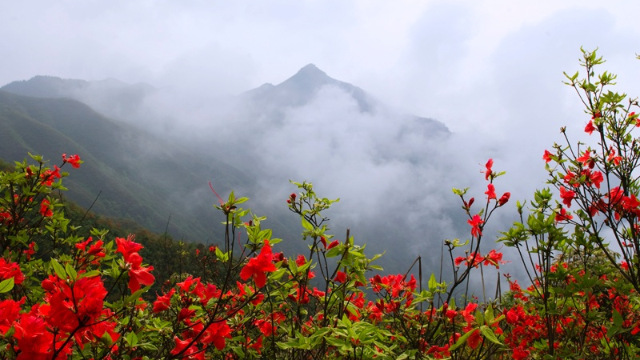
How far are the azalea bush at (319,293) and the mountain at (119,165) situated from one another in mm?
77107

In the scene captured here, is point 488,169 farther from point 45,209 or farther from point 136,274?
point 45,209

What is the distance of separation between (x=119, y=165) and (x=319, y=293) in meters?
129

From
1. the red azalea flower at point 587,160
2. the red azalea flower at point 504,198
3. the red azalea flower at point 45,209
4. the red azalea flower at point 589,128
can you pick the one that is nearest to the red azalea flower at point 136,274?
the red azalea flower at point 504,198

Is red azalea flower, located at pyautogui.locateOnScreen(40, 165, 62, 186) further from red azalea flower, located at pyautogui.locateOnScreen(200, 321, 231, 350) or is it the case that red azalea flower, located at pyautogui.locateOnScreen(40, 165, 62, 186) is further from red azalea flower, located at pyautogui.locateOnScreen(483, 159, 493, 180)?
red azalea flower, located at pyautogui.locateOnScreen(483, 159, 493, 180)

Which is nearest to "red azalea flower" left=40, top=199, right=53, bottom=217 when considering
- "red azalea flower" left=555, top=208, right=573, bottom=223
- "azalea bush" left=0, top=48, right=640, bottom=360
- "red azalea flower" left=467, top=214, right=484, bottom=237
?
"azalea bush" left=0, top=48, right=640, bottom=360

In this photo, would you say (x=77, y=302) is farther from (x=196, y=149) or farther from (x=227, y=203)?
(x=196, y=149)

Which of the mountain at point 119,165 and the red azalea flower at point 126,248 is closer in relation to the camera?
the red azalea flower at point 126,248

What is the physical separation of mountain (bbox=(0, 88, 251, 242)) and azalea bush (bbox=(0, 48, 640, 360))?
3036 inches

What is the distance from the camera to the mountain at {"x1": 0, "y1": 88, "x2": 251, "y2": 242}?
81375mm

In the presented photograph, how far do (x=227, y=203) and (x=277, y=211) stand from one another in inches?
5691

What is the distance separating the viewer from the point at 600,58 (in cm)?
287

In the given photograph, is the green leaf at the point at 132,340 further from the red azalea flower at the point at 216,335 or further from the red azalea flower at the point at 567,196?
the red azalea flower at the point at 567,196

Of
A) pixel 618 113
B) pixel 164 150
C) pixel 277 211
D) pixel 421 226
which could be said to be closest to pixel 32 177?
pixel 618 113

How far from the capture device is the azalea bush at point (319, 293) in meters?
1.35
